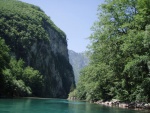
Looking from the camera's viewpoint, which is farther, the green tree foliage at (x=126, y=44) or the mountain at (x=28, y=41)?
the mountain at (x=28, y=41)

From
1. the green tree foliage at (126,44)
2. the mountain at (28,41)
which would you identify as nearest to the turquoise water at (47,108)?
the green tree foliage at (126,44)

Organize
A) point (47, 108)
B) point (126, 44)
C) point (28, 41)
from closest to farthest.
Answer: point (126, 44) → point (47, 108) → point (28, 41)

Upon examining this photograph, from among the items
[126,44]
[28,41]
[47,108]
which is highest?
[28,41]

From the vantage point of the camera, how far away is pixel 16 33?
6097 inches

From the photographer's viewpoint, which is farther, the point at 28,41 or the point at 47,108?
the point at 28,41

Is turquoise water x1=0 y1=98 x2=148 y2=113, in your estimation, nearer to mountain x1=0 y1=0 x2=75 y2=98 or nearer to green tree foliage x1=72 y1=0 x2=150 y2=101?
green tree foliage x1=72 y1=0 x2=150 y2=101

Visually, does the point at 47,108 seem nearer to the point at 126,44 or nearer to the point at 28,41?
the point at 126,44

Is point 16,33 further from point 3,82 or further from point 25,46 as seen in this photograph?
point 3,82

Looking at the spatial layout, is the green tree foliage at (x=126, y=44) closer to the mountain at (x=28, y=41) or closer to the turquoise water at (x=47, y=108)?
the turquoise water at (x=47, y=108)

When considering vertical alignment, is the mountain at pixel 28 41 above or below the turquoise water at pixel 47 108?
above

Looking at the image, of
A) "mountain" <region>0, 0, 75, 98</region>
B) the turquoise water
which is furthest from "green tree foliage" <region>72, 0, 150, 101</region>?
"mountain" <region>0, 0, 75, 98</region>

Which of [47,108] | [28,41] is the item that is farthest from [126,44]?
[28,41]

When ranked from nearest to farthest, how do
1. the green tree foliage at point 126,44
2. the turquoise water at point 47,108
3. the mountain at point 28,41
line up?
1. the turquoise water at point 47,108
2. the green tree foliage at point 126,44
3. the mountain at point 28,41

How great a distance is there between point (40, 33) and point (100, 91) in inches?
4686
